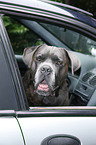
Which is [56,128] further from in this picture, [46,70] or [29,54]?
[29,54]

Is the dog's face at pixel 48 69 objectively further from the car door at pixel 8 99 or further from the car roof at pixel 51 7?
the car door at pixel 8 99

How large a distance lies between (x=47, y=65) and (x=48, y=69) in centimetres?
5

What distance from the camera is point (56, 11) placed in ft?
5.99

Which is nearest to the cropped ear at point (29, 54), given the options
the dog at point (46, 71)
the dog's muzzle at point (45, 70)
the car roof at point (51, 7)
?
the dog at point (46, 71)

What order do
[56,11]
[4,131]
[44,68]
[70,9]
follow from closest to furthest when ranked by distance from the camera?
[4,131]
[56,11]
[70,9]
[44,68]

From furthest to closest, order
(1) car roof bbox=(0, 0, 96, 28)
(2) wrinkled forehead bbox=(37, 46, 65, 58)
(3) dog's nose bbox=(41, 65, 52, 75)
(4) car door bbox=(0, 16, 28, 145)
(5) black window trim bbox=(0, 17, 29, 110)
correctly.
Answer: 1. (2) wrinkled forehead bbox=(37, 46, 65, 58)
2. (3) dog's nose bbox=(41, 65, 52, 75)
3. (1) car roof bbox=(0, 0, 96, 28)
4. (5) black window trim bbox=(0, 17, 29, 110)
5. (4) car door bbox=(0, 16, 28, 145)

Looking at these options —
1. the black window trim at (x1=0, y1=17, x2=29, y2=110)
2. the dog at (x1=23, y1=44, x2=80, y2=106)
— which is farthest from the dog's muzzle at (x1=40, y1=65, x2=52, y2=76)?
the black window trim at (x1=0, y1=17, x2=29, y2=110)

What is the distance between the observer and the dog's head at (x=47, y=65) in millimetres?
2227

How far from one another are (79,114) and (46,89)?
72 centimetres

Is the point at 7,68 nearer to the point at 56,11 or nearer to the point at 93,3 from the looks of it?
the point at 56,11

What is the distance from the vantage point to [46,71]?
221cm

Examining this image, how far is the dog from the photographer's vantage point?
2232mm

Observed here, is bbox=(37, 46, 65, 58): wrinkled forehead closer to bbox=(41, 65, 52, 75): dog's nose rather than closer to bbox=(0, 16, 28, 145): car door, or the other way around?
bbox=(41, 65, 52, 75): dog's nose

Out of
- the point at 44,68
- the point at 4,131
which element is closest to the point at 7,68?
the point at 4,131
